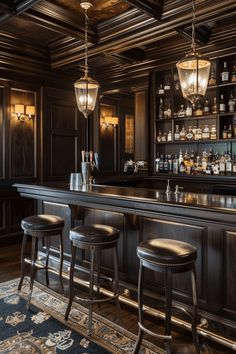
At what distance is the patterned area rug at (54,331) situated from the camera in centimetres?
228

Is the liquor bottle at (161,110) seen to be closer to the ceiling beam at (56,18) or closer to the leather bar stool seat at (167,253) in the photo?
the ceiling beam at (56,18)

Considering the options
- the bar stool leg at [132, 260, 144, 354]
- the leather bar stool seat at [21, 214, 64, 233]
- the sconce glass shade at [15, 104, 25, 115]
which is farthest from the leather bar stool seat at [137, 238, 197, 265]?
the sconce glass shade at [15, 104, 25, 115]

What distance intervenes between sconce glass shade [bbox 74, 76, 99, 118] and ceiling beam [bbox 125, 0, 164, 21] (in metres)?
0.93

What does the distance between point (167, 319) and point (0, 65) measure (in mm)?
4505

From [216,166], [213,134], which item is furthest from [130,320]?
[213,134]

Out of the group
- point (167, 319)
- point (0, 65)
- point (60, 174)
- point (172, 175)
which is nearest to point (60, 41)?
point (0, 65)

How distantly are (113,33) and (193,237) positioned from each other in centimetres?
311

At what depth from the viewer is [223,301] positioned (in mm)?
2295

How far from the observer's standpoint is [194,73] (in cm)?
265

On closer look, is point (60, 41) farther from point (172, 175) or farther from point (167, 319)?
point (167, 319)

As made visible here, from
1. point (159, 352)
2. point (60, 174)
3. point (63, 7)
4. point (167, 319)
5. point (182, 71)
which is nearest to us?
point (167, 319)

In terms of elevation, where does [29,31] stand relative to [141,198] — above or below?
above

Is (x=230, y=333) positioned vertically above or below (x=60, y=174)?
below

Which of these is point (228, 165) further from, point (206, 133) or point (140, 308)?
point (140, 308)
